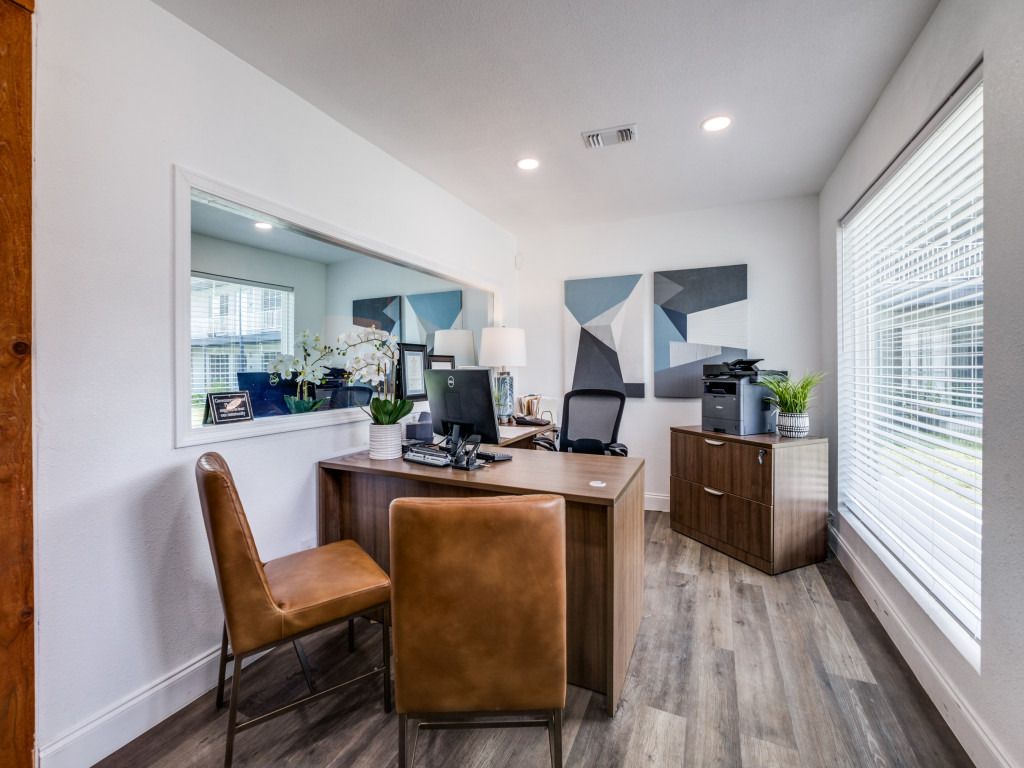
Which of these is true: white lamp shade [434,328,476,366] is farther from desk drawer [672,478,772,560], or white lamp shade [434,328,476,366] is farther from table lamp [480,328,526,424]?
desk drawer [672,478,772,560]

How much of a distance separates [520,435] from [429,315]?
1126mm

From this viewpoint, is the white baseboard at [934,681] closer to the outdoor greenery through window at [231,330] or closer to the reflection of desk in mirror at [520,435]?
the reflection of desk in mirror at [520,435]

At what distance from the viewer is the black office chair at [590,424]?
3381 mm

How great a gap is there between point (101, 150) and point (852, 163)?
11.9 feet

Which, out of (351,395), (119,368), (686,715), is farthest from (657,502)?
(119,368)

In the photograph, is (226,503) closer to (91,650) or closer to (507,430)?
(91,650)

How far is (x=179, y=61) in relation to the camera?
5.86 feet

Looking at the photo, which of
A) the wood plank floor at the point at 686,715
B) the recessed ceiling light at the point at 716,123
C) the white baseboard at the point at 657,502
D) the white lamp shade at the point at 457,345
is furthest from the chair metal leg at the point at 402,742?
the white baseboard at the point at 657,502

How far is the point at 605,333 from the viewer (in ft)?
13.9

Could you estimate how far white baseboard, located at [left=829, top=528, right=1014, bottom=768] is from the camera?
55.9 inches

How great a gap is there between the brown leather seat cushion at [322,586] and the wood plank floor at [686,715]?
1.41ft

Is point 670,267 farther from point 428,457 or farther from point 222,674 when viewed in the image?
point 222,674

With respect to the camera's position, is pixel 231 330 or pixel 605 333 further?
pixel 605 333

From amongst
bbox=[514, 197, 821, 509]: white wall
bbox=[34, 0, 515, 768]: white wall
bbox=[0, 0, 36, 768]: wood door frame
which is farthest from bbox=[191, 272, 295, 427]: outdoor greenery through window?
bbox=[514, 197, 821, 509]: white wall
